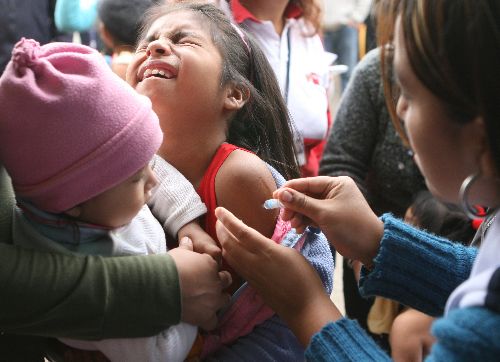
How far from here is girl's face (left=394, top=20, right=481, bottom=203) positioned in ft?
2.67

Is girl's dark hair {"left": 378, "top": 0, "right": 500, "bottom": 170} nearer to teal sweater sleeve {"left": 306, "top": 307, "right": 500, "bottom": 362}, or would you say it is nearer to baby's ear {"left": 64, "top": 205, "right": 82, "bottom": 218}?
teal sweater sleeve {"left": 306, "top": 307, "right": 500, "bottom": 362}

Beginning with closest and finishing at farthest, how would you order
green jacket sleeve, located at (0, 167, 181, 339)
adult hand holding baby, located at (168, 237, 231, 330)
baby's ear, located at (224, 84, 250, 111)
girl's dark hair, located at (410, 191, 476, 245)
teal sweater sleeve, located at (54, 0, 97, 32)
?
green jacket sleeve, located at (0, 167, 181, 339) < adult hand holding baby, located at (168, 237, 231, 330) < baby's ear, located at (224, 84, 250, 111) < girl's dark hair, located at (410, 191, 476, 245) < teal sweater sleeve, located at (54, 0, 97, 32)

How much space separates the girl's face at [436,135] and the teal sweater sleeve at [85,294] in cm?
38

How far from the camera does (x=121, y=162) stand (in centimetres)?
87

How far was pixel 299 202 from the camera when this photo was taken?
1.06 metres

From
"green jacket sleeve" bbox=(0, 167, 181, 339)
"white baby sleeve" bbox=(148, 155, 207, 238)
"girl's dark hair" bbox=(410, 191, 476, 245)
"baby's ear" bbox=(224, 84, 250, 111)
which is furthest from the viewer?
"girl's dark hair" bbox=(410, 191, 476, 245)

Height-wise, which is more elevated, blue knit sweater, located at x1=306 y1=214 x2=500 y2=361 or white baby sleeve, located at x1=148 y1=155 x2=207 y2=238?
white baby sleeve, located at x1=148 y1=155 x2=207 y2=238

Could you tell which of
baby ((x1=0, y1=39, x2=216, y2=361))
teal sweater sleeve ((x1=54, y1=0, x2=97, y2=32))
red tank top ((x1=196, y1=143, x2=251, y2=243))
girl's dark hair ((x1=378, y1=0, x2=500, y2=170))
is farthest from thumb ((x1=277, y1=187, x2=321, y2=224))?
teal sweater sleeve ((x1=54, y1=0, x2=97, y2=32))

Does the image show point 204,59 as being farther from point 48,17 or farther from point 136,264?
point 48,17

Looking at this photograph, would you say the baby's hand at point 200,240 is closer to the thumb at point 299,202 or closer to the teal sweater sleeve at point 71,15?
the thumb at point 299,202

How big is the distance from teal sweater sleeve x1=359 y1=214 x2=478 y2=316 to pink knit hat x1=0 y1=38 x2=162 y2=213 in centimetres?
47

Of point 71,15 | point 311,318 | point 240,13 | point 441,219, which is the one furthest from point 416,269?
point 71,15

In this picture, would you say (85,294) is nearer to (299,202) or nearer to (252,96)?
(299,202)

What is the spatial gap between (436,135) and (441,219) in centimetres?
119
